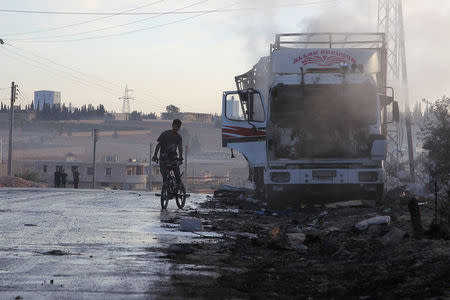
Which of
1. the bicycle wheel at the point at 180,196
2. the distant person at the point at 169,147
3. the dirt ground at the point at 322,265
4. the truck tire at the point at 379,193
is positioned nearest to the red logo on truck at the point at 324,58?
the truck tire at the point at 379,193

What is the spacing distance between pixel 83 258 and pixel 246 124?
10191mm

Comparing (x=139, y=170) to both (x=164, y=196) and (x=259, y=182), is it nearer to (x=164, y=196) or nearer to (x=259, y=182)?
(x=259, y=182)

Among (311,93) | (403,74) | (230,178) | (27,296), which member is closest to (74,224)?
(27,296)

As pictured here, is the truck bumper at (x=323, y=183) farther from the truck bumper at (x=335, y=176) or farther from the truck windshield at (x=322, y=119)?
the truck windshield at (x=322, y=119)

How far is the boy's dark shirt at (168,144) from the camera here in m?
14.9

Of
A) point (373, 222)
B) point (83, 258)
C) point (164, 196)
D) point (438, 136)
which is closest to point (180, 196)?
point (164, 196)

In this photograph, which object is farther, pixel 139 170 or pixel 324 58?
pixel 139 170

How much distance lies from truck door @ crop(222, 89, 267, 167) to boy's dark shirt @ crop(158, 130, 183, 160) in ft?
7.11

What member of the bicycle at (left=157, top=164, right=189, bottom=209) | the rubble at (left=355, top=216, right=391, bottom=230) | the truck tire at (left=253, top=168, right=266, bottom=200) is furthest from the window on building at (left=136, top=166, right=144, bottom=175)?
the rubble at (left=355, top=216, right=391, bottom=230)

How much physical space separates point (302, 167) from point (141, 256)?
9145 millimetres

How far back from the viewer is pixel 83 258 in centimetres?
665

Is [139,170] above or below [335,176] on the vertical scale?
above

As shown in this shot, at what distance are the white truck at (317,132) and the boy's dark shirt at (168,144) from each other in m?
2.18

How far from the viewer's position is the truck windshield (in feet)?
51.5
